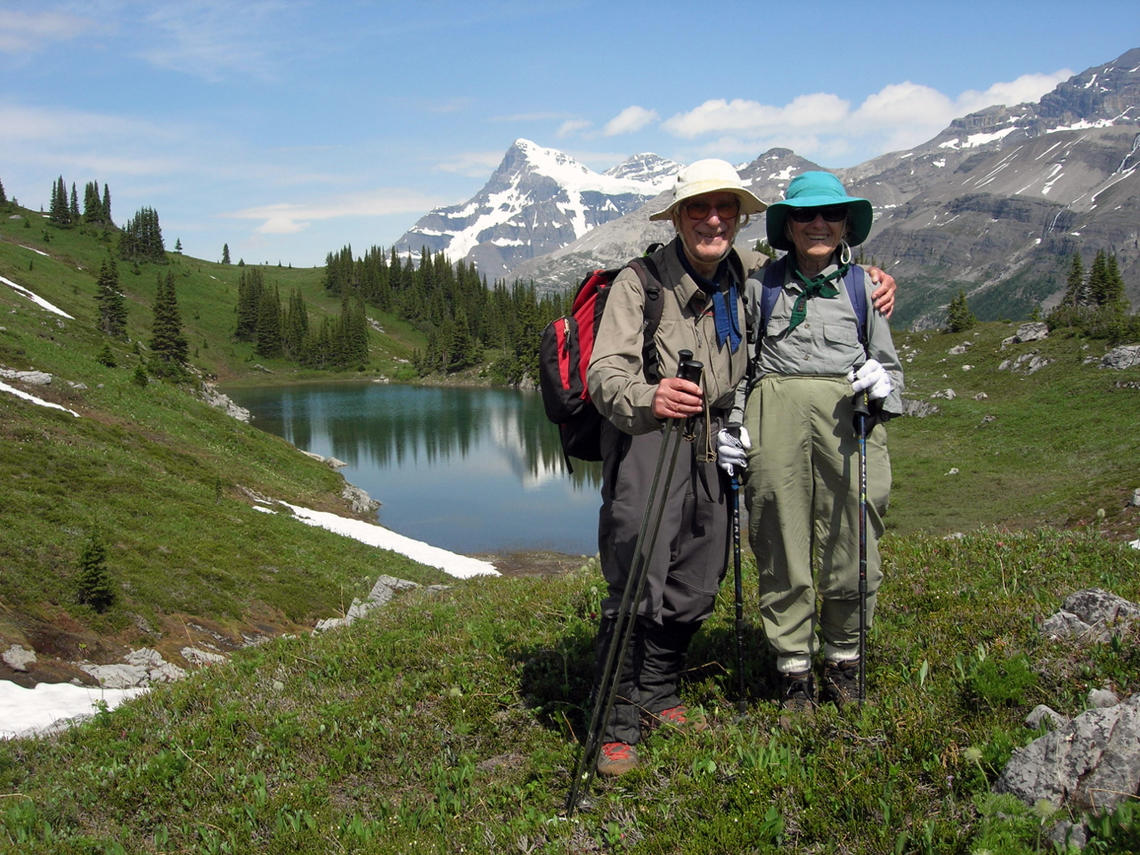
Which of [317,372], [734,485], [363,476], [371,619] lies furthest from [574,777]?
[317,372]

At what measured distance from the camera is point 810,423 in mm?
4625

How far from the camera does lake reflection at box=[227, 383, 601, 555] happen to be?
129ft

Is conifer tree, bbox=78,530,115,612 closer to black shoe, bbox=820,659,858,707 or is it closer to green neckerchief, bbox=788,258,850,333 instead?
black shoe, bbox=820,659,858,707

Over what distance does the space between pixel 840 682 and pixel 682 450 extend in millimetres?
1851

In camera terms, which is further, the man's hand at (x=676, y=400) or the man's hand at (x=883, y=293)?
the man's hand at (x=883, y=293)

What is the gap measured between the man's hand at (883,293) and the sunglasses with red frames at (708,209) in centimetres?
97

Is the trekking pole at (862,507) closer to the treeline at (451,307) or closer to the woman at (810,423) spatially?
the woman at (810,423)

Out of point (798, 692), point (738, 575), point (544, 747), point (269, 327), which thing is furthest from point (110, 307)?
point (798, 692)

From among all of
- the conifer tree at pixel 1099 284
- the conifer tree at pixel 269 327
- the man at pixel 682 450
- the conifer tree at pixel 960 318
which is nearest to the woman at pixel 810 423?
the man at pixel 682 450

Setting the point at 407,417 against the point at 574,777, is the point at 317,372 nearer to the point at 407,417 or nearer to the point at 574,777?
the point at 407,417

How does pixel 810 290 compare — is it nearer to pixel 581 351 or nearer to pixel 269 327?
pixel 581 351

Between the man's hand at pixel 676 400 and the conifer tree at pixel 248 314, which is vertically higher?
the conifer tree at pixel 248 314

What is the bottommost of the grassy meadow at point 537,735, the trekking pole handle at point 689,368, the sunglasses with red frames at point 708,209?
the grassy meadow at point 537,735

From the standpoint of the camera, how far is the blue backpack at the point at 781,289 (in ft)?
15.5
